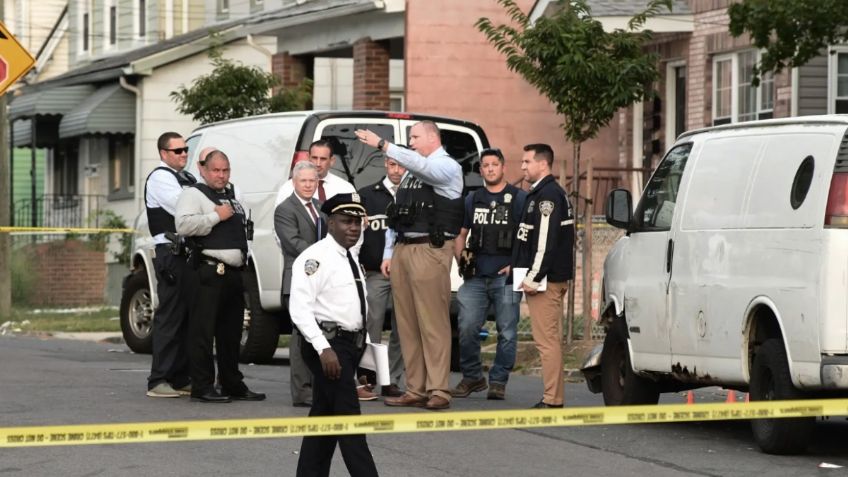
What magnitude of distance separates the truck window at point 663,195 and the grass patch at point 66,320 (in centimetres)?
1265

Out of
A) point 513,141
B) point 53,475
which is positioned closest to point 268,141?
point 53,475

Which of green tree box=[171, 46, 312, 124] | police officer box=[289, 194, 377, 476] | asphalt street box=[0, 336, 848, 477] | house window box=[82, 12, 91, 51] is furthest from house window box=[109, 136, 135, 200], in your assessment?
police officer box=[289, 194, 377, 476]

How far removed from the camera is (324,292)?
888 cm

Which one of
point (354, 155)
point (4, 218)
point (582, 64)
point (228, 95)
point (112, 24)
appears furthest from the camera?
point (112, 24)

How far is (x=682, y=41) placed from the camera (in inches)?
1042

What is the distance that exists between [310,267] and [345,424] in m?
0.90

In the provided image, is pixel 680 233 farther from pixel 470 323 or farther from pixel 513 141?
pixel 513 141

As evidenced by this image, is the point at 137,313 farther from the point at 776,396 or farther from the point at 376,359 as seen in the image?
the point at 376,359

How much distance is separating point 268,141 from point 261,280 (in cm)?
Answer: 127

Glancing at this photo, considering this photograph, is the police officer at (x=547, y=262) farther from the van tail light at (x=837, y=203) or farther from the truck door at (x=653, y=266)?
the van tail light at (x=837, y=203)

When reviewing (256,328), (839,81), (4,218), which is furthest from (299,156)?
(4,218)

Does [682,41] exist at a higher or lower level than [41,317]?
higher

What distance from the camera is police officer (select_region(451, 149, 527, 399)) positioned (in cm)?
1373

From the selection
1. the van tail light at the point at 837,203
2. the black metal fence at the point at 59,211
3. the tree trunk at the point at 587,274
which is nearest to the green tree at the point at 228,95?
the tree trunk at the point at 587,274
